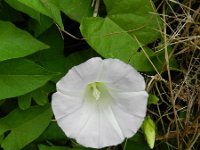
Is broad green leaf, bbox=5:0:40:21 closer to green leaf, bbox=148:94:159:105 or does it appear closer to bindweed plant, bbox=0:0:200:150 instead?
bindweed plant, bbox=0:0:200:150

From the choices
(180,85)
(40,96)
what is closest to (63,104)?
(40,96)

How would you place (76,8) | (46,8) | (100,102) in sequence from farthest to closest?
(100,102)
(76,8)
(46,8)

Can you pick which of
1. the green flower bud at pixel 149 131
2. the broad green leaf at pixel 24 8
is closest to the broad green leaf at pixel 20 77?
the broad green leaf at pixel 24 8

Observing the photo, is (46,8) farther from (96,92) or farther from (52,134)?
(52,134)

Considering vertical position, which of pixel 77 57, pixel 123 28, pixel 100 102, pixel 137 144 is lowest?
pixel 137 144

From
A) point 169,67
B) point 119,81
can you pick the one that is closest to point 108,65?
point 119,81
